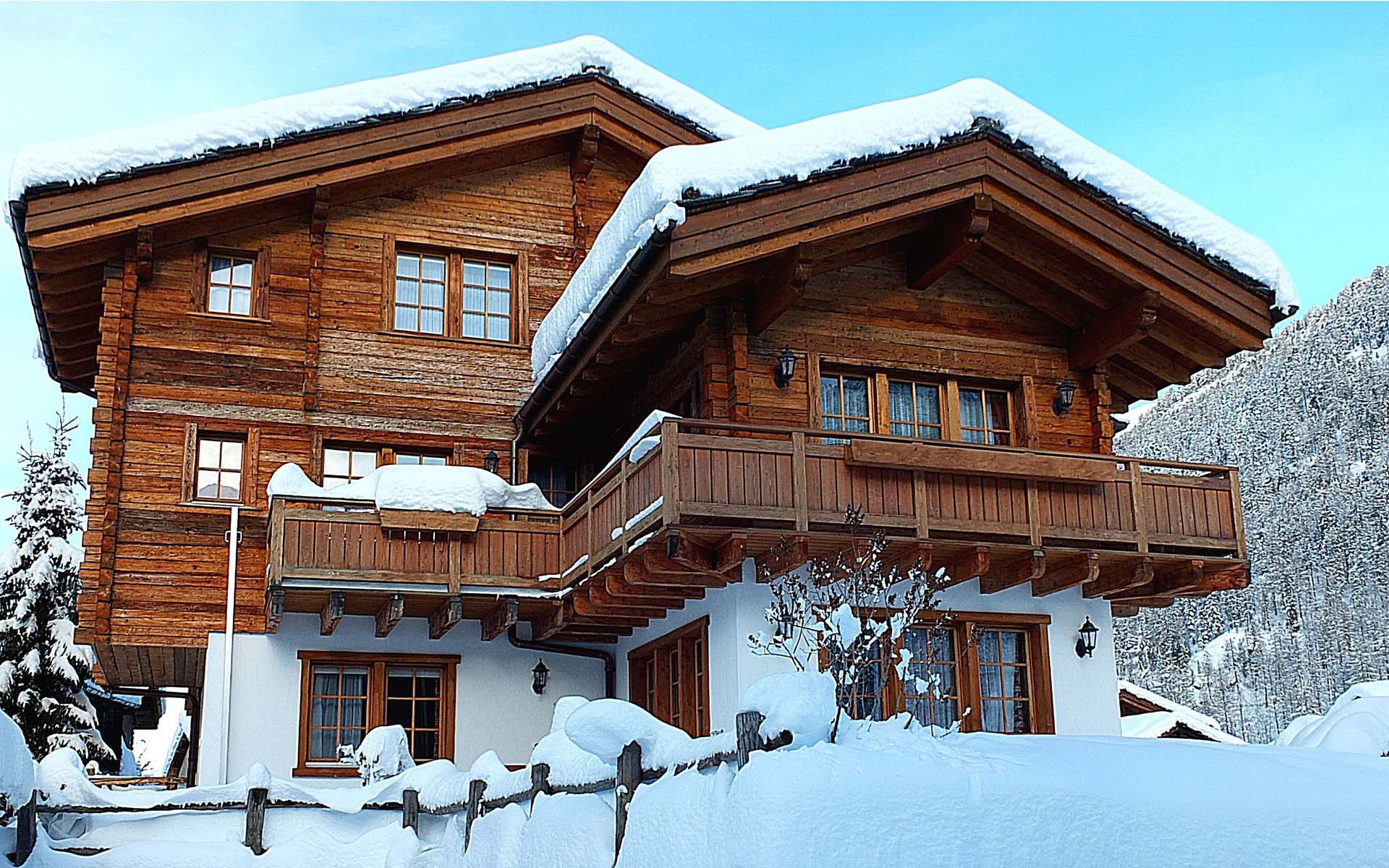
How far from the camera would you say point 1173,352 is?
15852 millimetres

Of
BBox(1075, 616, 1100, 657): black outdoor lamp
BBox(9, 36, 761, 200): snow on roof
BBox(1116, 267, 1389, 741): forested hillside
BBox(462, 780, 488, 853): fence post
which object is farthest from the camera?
BBox(1116, 267, 1389, 741): forested hillside

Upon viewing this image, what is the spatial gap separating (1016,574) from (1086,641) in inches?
52.3

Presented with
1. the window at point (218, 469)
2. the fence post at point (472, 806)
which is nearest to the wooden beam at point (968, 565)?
the fence post at point (472, 806)

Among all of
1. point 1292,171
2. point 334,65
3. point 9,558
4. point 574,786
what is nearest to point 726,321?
point 574,786

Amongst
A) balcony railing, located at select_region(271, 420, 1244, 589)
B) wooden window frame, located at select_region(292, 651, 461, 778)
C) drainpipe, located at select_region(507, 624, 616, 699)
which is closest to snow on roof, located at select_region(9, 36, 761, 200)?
balcony railing, located at select_region(271, 420, 1244, 589)

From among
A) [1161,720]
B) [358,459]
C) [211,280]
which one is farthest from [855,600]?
[1161,720]

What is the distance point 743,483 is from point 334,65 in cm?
2354

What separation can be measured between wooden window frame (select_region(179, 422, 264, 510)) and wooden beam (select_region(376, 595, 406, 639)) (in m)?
2.05

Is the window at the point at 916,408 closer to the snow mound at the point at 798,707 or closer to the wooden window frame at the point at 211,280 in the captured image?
the wooden window frame at the point at 211,280

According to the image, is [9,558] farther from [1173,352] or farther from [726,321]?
[1173,352]

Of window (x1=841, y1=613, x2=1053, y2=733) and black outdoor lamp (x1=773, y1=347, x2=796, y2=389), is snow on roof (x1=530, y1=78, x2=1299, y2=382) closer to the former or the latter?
black outdoor lamp (x1=773, y1=347, x2=796, y2=389)

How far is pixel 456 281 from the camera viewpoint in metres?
18.5

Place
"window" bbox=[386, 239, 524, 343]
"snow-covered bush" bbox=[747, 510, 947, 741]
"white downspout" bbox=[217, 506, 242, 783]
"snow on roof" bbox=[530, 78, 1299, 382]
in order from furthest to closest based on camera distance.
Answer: "window" bbox=[386, 239, 524, 343], "white downspout" bbox=[217, 506, 242, 783], "snow on roof" bbox=[530, 78, 1299, 382], "snow-covered bush" bbox=[747, 510, 947, 741]

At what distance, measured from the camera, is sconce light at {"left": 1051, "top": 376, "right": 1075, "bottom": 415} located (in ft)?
49.3
